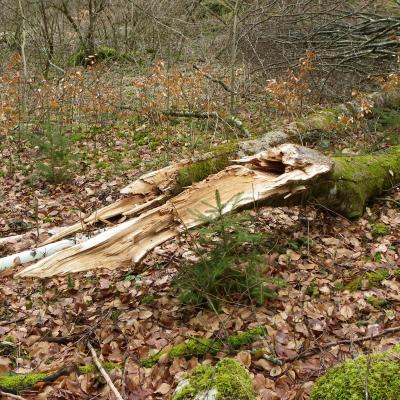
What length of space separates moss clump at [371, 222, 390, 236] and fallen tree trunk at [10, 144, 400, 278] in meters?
0.73

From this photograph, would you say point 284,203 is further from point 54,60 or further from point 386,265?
point 54,60

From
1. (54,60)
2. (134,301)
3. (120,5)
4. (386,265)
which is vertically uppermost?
(120,5)

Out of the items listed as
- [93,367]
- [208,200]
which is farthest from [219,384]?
[208,200]

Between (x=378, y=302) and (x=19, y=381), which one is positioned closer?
(x=19, y=381)

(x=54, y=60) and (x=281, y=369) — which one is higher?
(x=54, y=60)

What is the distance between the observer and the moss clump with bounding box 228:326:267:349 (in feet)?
11.9

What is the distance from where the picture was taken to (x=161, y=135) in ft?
30.5

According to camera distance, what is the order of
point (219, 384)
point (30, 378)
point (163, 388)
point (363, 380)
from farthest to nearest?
point (30, 378), point (163, 388), point (219, 384), point (363, 380)

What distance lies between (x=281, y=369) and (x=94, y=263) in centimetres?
195

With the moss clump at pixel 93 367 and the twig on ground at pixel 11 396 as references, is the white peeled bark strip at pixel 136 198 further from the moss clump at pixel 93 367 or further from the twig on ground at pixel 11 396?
the twig on ground at pixel 11 396

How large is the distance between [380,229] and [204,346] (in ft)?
9.11

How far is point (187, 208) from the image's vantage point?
4160 millimetres

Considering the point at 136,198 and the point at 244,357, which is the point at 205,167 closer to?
the point at 136,198

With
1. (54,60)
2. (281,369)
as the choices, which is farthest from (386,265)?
(54,60)
